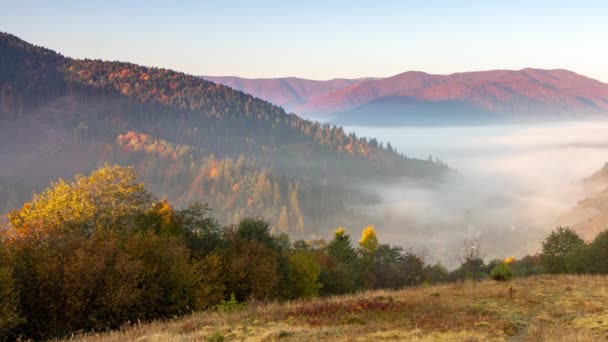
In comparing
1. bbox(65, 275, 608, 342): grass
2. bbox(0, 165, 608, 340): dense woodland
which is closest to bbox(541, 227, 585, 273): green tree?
bbox(0, 165, 608, 340): dense woodland

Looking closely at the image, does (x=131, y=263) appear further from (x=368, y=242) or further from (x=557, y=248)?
(x=368, y=242)

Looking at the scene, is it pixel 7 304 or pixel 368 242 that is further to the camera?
pixel 368 242

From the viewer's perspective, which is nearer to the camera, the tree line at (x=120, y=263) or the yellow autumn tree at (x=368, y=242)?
the tree line at (x=120, y=263)

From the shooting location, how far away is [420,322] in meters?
20.2

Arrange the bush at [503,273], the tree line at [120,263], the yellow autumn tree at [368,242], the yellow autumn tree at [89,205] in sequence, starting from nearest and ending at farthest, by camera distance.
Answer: the tree line at [120,263], the bush at [503,273], the yellow autumn tree at [89,205], the yellow autumn tree at [368,242]

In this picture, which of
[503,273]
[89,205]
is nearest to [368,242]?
[89,205]

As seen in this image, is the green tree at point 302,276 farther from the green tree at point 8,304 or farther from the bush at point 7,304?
the bush at point 7,304

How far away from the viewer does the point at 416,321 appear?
66.8 ft

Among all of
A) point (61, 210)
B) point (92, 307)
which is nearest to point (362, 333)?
point (92, 307)

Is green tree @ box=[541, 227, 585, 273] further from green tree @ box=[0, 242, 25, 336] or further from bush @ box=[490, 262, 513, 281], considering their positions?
green tree @ box=[0, 242, 25, 336]

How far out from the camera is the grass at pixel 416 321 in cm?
1809

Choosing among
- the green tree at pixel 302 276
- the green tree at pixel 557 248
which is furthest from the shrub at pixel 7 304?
the green tree at pixel 557 248

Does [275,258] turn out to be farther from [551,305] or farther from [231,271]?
[551,305]

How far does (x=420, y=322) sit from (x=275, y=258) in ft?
128
